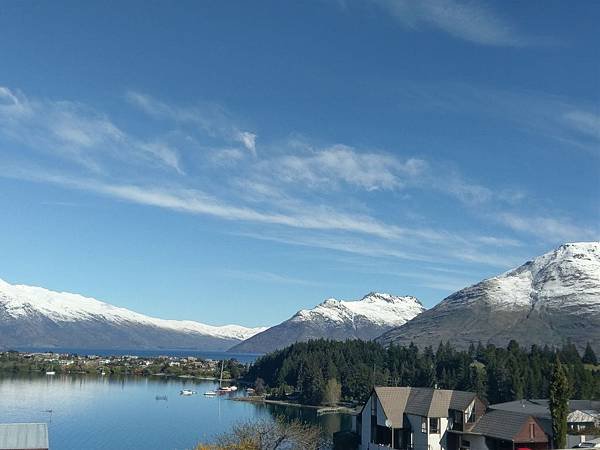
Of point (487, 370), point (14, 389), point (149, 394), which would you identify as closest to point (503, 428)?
point (487, 370)

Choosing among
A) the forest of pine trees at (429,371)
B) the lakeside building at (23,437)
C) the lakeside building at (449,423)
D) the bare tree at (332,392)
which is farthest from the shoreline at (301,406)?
the lakeside building at (23,437)

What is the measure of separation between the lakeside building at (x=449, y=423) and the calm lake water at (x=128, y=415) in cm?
3151

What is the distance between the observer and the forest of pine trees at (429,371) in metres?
123

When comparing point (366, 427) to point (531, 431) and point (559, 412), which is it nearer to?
point (531, 431)

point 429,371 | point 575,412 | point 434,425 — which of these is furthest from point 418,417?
point 429,371

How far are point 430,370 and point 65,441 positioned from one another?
84935 mm

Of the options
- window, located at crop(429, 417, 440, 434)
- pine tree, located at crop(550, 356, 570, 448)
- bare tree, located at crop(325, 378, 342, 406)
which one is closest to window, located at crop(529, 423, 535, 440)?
pine tree, located at crop(550, 356, 570, 448)

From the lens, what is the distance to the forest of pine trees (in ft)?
403

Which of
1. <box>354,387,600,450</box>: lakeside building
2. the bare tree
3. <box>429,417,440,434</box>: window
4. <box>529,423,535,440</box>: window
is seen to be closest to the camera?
<box>529,423,535,440</box>: window

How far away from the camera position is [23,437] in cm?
4569

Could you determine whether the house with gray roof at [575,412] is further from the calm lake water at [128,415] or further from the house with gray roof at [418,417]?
the calm lake water at [128,415]

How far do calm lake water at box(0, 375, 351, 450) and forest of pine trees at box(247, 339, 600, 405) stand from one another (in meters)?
18.4

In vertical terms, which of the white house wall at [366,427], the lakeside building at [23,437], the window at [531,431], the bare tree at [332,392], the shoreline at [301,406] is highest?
the lakeside building at [23,437]

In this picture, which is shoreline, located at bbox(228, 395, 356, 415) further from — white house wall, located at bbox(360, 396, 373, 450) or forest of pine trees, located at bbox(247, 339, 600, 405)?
white house wall, located at bbox(360, 396, 373, 450)
